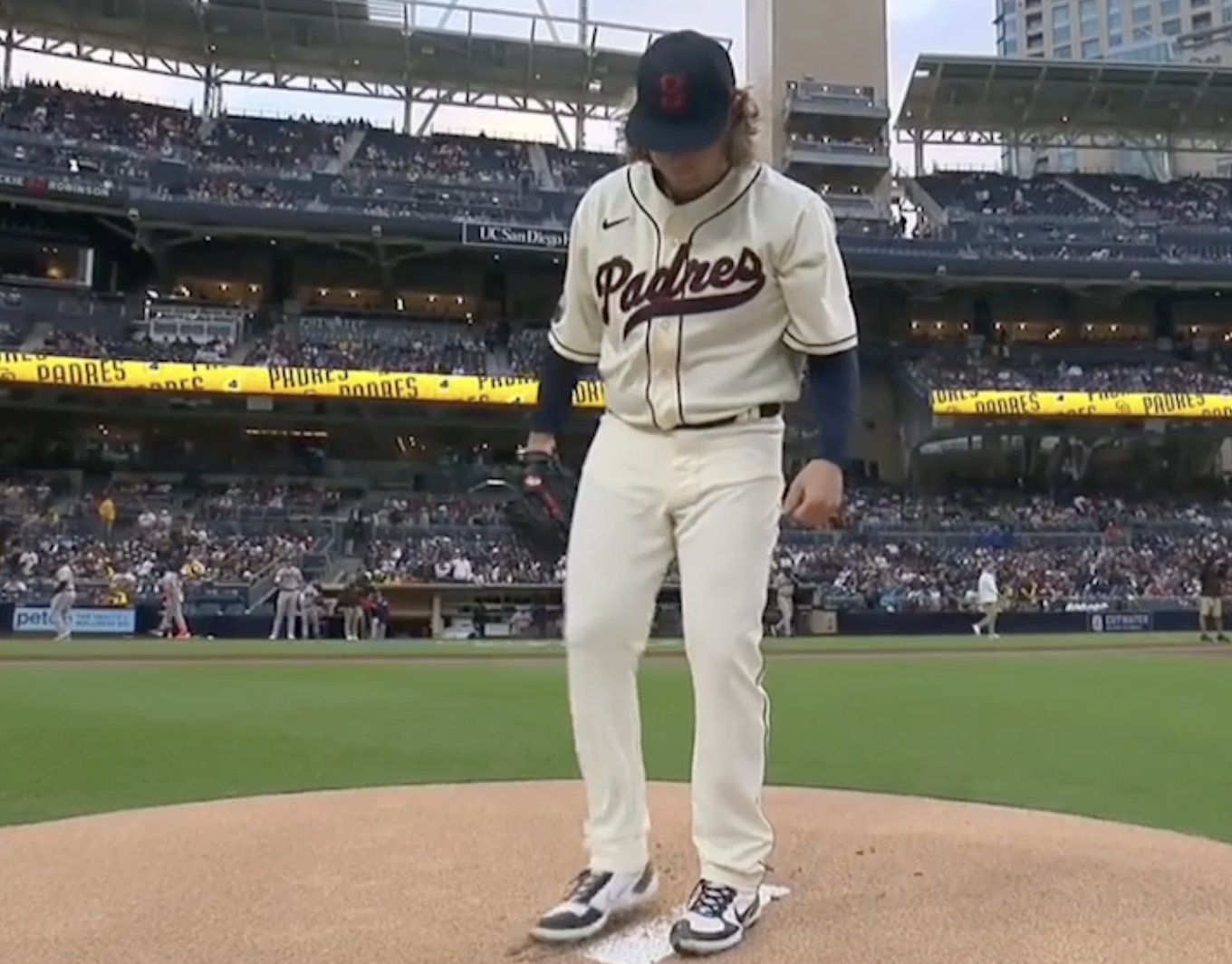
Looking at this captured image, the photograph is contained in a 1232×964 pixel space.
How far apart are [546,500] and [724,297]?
866 mm

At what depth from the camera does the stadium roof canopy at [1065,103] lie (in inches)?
1598

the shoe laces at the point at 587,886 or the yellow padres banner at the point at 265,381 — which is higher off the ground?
the yellow padres banner at the point at 265,381

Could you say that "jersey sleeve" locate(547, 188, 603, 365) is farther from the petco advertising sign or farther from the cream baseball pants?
the petco advertising sign

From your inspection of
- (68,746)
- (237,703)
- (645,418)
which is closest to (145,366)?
(237,703)

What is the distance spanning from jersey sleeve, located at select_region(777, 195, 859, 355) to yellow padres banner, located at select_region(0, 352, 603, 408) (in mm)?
24875

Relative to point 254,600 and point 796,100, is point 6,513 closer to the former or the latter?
point 254,600

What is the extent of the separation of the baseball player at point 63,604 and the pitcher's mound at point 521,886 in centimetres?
1791

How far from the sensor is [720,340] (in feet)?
10.2

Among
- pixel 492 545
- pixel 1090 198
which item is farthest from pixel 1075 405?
pixel 492 545

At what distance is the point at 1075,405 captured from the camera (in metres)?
34.8

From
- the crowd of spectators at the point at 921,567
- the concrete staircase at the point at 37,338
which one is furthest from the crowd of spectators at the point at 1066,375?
the concrete staircase at the point at 37,338

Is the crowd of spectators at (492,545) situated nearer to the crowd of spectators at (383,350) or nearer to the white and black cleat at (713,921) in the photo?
the crowd of spectators at (383,350)

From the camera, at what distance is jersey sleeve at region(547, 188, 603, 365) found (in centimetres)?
329

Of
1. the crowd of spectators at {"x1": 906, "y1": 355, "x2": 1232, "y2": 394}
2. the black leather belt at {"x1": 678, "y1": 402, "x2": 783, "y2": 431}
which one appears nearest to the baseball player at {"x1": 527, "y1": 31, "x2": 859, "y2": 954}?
the black leather belt at {"x1": 678, "y1": 402, "x2": 783, "y2": 431}
